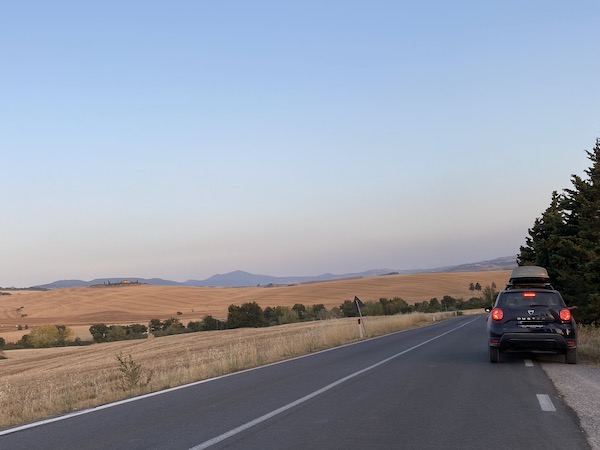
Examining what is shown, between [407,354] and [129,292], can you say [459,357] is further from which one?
[129,292]

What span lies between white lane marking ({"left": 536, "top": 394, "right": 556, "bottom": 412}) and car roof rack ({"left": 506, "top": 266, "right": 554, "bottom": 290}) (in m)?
9.44

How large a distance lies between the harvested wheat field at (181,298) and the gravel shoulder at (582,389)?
77.1 metres

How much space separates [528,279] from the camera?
2145 cm

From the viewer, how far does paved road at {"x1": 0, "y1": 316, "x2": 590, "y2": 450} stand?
7516 millimetres

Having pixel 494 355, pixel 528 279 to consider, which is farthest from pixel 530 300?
pixel 528 279

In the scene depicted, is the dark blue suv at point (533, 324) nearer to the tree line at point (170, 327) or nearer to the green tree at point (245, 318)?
the tree line at point (170, 327)

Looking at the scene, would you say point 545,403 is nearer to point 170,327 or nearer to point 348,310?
point 170,327

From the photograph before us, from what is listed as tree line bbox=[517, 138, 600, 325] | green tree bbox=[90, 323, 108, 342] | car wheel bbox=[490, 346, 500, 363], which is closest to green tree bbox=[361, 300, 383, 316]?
green tree bbox=[90, 323, 108, 342]

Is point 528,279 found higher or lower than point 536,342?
higher

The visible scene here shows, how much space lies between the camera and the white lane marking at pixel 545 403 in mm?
9445

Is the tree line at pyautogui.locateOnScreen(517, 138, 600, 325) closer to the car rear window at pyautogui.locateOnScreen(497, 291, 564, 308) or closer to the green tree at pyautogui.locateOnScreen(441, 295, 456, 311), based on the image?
the car rear window at pyautogui.locateOnScreen(497, 291, 564, 308)

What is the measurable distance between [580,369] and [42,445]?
469 inches

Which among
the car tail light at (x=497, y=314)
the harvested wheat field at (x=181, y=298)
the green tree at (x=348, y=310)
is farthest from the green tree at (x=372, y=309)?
the car tail light at (x=497, y=314)

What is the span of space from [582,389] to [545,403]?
187 centimetres
